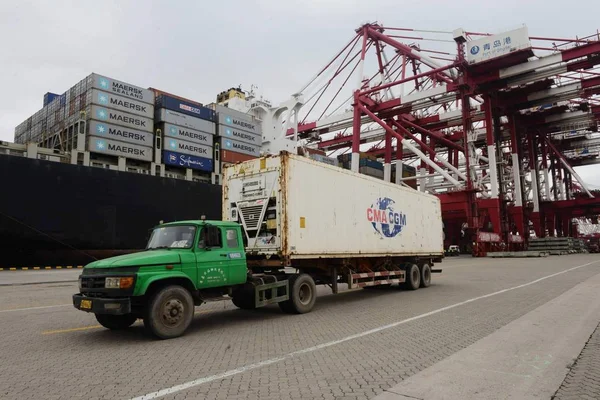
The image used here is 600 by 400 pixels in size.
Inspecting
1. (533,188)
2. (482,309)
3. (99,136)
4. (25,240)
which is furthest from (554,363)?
(533,188)

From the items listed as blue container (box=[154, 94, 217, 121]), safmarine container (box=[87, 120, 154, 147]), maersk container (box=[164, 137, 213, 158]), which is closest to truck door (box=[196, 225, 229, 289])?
safmarine container (box=[87, 120, 154, 147])

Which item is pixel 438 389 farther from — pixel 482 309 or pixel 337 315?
pixel 482 309

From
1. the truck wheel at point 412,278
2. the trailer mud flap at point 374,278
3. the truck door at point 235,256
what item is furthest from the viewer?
the truck wheel at point 412,278

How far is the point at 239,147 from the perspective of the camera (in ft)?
112

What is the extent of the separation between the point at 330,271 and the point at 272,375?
5.70 m

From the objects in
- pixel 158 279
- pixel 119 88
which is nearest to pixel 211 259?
pixel 158 279

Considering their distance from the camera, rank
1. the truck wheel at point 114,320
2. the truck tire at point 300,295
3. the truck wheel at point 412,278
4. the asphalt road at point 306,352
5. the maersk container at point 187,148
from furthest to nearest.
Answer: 1. the maersk container at point 187,148
2. the truck wheel at point 412,278
3. the truck tire at point 300,295
4. the truck wheel at point 114,320
5. the asphalt road at point 306,352

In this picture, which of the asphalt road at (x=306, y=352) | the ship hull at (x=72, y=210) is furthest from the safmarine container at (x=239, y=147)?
the asphalt road at (x=306, y=352)

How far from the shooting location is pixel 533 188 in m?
52.2

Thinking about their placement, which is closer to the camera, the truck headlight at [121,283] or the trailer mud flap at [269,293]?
the truck headlight at [121,283]

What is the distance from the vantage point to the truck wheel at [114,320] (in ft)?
22.9

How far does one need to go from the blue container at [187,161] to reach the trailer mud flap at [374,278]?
2136 centimetres

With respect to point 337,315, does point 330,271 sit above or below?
above

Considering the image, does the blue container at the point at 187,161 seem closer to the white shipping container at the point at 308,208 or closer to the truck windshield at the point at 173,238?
the white shipping container at the point at 308,208
